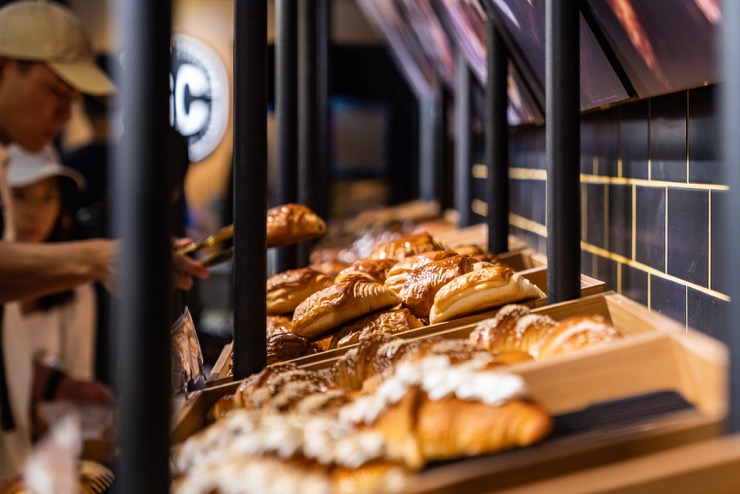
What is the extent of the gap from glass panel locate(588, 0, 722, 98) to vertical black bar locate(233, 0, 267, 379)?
615 millimetres

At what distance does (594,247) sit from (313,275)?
0.84 metres

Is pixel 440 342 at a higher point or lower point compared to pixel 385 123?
lower

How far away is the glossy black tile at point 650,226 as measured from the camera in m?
1.64

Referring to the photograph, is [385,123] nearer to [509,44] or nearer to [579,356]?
[509,44]

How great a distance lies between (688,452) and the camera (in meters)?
0.67

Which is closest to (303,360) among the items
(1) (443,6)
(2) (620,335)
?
(2) (620,335)

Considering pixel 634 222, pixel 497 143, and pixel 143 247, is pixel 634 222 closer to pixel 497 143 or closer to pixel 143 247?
pixel 497 143

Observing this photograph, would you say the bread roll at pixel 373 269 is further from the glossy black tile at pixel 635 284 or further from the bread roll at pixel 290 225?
the glossy black tile at pixel 635 284

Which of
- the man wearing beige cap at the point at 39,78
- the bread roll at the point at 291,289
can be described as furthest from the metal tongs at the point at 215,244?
the man wearing beige cap at the point at 39,78

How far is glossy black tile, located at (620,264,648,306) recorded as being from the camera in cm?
176

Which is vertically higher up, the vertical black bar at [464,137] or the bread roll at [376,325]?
the vertical black bar at [464,137]

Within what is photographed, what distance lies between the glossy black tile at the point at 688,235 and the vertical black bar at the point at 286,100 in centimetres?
99

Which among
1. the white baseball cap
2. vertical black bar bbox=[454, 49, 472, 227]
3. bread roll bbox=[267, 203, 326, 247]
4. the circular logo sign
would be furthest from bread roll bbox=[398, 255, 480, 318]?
the circular logo sign

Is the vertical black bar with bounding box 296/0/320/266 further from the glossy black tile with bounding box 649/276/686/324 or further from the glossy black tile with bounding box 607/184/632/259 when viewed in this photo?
the glossy black tile with bounding box 649/276/686/324
